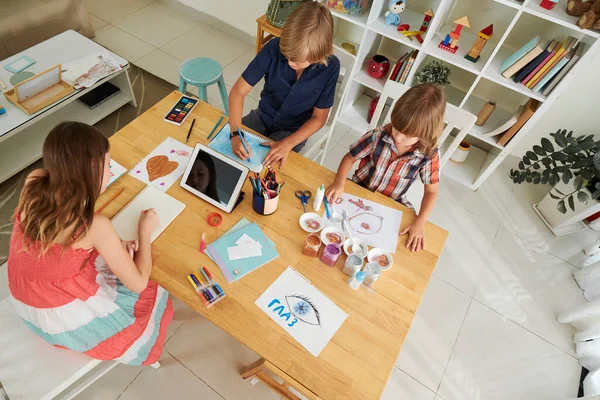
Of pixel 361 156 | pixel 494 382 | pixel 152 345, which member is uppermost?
pixel 361 156

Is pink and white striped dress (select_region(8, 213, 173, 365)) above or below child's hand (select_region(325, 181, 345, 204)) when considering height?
below

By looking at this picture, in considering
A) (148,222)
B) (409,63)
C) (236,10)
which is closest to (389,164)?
(148,222)

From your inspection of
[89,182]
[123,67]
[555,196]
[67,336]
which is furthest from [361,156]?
[123,67]

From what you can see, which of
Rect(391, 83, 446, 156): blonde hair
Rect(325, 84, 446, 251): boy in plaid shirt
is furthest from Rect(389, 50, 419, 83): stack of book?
Rect(391, 83, 446, 156): blonde hair

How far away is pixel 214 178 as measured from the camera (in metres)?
1.43

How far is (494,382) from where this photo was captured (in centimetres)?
196

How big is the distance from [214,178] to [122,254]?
43 centimetres

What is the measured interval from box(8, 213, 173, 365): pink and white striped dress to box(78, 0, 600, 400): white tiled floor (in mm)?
455

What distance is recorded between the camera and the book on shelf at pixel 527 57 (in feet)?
7.00

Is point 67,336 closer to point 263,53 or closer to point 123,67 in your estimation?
point 263,53

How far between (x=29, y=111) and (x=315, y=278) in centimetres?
206

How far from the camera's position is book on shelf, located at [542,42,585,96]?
6.79 ft

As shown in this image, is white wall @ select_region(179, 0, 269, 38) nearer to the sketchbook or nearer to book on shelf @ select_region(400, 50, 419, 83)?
book on shelf @ select_region(400, 50, 419, 83)

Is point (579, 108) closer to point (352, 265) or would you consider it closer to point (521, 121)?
point (521, 121)
